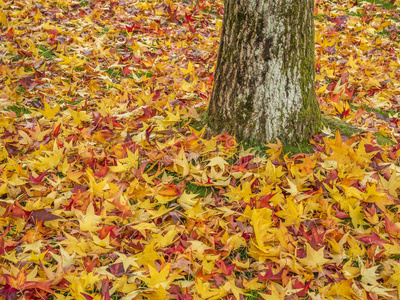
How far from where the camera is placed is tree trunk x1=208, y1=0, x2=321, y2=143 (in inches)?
90.5

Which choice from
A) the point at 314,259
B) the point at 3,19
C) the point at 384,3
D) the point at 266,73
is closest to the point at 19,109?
the point at 3,19

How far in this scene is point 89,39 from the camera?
4270 mm

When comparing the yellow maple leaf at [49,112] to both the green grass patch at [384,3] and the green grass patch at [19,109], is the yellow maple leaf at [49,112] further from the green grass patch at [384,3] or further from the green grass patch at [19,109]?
the green grass patch at [384,3]

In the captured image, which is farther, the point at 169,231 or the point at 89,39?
the point at 89,39

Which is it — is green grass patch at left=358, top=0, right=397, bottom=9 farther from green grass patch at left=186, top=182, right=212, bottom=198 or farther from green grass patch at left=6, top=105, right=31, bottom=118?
green grass patch at left=6, top=105, right=31, bottom=118

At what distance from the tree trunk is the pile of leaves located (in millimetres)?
180

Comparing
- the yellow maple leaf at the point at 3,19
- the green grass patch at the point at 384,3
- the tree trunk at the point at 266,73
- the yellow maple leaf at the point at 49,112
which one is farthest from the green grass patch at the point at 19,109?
the green grass patch at the point at 384,3

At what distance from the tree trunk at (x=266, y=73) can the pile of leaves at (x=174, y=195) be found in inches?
7.1

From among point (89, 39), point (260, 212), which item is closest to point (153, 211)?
point (260, 212)

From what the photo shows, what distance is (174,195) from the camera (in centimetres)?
217

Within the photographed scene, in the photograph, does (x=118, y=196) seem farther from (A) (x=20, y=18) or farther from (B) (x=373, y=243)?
(A) (x=20, y=18)

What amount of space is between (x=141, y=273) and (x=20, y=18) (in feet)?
13.6

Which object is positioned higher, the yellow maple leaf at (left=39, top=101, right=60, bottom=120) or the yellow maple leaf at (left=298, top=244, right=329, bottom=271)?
the yellow maple leaf at (left=39, top=101, right=60, bottom=120)

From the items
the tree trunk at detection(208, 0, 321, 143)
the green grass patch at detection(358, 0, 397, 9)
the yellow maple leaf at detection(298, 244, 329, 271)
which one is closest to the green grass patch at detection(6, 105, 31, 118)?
the tree trunk at detection(208, 0, 321, 143)
